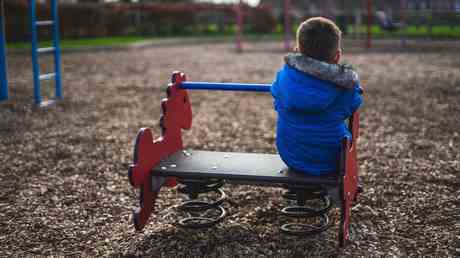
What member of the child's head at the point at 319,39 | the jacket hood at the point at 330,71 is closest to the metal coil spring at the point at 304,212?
the jacket hood at the point at 330,71

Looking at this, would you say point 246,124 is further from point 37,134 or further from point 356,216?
point 356,216

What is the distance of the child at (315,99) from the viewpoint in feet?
10.7

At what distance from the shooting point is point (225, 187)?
472 centimetres

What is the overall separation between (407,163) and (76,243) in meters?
3.06

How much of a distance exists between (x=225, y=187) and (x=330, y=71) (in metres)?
1.77

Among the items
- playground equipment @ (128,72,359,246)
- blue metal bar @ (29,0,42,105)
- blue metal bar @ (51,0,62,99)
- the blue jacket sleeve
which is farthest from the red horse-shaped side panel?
blue metal bar @ (51,0,62,99)

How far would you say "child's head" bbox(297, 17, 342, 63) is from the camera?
327 centimetres

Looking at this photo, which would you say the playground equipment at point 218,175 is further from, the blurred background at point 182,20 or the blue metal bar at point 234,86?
the blurred background at point 182,20

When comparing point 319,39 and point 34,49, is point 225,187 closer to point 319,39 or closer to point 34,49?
point 319,39

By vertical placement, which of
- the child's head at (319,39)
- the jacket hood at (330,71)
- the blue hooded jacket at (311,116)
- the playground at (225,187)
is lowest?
the playground at (225,187)

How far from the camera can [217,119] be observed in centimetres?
754

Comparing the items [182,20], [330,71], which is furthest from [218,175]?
[182,20]

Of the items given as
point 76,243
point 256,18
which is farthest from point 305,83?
point 256,18

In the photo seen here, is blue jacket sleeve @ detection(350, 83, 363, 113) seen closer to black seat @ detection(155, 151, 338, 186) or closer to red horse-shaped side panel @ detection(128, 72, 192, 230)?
black seat @ detection(155, 151, 338, 186)
